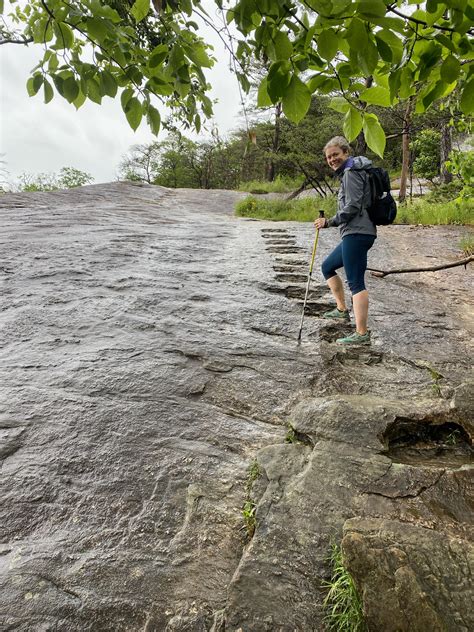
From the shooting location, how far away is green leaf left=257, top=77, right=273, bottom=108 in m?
1.31

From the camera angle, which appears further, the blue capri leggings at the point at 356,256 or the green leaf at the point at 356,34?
the blue capri leggings at the point at 356,256

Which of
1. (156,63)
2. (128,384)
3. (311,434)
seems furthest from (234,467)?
(156,63)

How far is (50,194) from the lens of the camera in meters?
13.1

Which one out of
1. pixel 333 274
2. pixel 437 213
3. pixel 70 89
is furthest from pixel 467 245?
pixel 70 89

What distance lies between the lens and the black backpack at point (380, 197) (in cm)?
425

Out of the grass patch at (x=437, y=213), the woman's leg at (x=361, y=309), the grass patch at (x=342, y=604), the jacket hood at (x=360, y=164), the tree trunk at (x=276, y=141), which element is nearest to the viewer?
the grass patch at (x=342, y=604)

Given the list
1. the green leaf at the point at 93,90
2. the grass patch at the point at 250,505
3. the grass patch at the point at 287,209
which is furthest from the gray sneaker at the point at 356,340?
the grass patch at the point at 287,209

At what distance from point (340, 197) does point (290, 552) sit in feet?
11.7

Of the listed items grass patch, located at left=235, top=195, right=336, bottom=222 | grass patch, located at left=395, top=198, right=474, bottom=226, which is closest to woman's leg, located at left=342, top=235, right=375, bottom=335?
grass patch, located at left=395, top=198, right=474, bottom=226

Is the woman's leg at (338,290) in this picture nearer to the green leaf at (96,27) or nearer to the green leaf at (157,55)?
the green leaf at (157,55)

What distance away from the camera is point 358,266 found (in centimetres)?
449

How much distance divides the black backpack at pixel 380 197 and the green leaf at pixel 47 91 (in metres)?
3.50

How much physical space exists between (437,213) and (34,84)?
10919mm

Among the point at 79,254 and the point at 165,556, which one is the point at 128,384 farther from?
the point at 79,254
